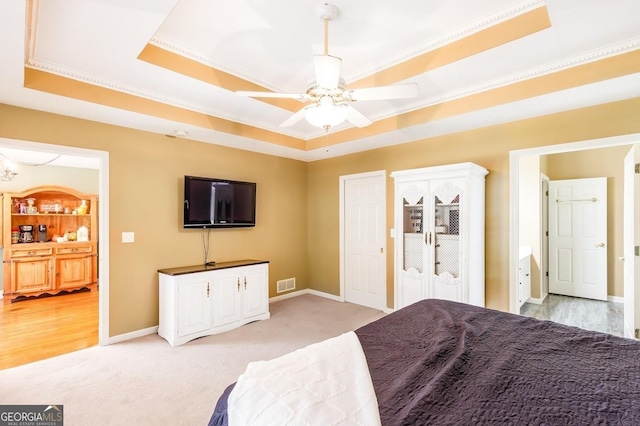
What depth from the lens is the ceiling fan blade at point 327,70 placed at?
181 cm

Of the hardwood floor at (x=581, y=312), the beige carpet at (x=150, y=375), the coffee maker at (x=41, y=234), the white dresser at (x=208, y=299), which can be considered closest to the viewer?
the beige carpet at (x=150, y=375)

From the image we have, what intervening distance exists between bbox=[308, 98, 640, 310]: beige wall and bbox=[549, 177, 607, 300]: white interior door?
284 cm

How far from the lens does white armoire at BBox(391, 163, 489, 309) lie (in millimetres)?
3250

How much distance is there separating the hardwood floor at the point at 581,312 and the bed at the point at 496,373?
2.83 meters

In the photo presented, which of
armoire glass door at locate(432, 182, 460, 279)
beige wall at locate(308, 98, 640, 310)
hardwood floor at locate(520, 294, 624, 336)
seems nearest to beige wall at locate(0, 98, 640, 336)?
beige wall at locate(308, 98, 640, 310)

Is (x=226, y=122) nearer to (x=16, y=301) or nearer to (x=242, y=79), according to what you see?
(x=242, y=79)

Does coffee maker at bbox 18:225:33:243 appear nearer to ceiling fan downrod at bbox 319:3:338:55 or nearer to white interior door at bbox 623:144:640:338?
ceiling fan downrod at bbox 319:3:338:55

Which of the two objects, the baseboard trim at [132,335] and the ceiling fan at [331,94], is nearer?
the ceiling fan at [331,94]

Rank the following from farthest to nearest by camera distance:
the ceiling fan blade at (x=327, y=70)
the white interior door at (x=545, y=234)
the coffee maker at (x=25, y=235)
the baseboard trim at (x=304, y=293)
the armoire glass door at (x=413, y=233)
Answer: the coffee maker at (x=25, y=235) < the white interior door at (x=545, y=234) < the baseboard trim at (x=304, y=293) < the armoire glass door at (x=413, y=233) < the ceiling fan blade at (x=327, y=70)

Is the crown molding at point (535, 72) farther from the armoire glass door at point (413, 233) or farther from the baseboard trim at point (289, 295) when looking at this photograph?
the baseboard trim at point (289, 295)

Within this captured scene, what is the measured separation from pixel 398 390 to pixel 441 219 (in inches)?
104

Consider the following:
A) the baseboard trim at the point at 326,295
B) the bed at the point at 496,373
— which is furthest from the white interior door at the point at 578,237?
the bed at the point at 496,373

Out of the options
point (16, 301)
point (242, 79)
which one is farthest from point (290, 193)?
point (16, 301)

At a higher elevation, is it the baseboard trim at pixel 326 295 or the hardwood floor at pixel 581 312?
the baseboard trim at pixel 326 295
